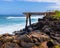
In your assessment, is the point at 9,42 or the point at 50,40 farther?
the point at 50,40

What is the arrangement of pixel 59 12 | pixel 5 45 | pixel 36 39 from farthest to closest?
pixel 59 12
pixel 36 39
pixel 5 45

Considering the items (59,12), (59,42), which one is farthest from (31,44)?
(59,12)

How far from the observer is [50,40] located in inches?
688

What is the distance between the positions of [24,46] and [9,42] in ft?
3.03

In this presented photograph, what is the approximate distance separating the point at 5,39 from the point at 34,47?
5.97 ft

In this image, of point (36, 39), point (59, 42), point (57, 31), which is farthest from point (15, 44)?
point (57, 31)

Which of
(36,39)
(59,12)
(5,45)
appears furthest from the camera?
(59,12)

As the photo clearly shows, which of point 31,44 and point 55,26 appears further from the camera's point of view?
point 55,26

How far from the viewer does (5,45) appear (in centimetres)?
1598

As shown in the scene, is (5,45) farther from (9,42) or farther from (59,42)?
(59,42)

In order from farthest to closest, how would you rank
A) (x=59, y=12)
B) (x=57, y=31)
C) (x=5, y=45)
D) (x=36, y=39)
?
1. (x=59, y=12)
2. (x=57, y=31)
3. (x=36, y=39)
4. (x=5, y=45)

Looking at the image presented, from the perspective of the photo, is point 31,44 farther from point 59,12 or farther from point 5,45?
point 59,12

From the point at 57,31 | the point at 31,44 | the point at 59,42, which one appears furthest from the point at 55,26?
the point at 31,44

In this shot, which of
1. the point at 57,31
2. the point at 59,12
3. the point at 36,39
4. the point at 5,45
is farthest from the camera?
the point at 59,12
